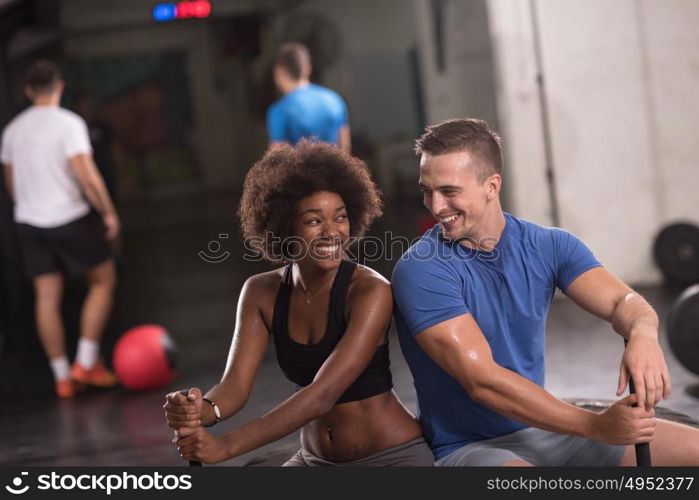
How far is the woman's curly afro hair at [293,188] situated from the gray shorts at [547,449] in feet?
2.00

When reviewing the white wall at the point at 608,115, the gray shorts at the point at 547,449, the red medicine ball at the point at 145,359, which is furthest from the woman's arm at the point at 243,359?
the white wall at the point at 608,115

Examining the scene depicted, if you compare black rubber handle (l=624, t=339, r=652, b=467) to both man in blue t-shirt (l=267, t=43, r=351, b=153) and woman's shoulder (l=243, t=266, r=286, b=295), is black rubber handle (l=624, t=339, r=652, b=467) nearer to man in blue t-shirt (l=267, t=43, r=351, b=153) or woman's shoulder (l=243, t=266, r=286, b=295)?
woman's shoulder (l=243, t=266, r=286, b=295)

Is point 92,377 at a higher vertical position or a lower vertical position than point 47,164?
lower

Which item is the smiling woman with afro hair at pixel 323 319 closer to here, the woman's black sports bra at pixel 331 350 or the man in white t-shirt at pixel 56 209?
the woman's black sports bra at pixel 331 350

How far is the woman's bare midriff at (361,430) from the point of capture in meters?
2.36

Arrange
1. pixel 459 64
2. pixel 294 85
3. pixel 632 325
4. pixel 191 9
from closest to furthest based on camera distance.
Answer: pixel 632 325 < pixel 294 85 < pixel 459 64 < pixel 191 9

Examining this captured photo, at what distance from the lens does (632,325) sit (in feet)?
7.29

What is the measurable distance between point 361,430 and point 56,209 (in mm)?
2997

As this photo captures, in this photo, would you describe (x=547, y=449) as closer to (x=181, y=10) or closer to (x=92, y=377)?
(x=92, y=377)

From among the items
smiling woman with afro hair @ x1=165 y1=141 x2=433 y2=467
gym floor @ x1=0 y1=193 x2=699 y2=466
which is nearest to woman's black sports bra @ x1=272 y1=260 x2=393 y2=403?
smiling woman with afro hair @ x1=165 y1=141 x2=433 y2=467

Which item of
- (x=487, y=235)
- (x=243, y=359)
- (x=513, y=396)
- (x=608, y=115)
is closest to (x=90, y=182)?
(x=243, y=359)

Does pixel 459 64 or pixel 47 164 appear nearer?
pixel 47 164

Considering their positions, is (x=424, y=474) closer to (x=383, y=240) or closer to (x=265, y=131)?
(x=383, y=240)

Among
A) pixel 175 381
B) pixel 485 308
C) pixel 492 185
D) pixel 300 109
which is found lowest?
pixel 175 381
